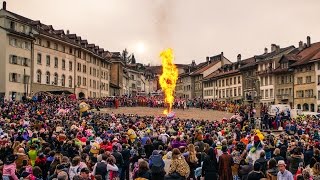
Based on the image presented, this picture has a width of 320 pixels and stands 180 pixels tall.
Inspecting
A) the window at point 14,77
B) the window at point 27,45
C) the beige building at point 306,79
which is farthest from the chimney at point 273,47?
the window at point 14,77

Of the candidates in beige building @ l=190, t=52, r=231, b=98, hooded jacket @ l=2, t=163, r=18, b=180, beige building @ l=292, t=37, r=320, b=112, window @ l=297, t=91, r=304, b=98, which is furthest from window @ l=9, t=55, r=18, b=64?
beige building @ l=190, t=52, r=231, b=98

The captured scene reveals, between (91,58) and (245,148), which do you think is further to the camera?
(91,58)

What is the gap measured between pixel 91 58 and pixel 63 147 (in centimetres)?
7440

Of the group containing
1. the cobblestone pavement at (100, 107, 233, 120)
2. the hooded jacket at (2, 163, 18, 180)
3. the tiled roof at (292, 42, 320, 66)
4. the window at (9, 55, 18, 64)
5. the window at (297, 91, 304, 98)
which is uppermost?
the tiled roof at (292, 42, 320, 66)

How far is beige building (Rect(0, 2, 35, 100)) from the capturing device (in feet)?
202

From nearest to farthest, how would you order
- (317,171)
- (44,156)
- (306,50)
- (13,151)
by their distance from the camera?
(317,171) < (44,156) < (13,151) < (306,50)

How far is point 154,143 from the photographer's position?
1767 centimetres

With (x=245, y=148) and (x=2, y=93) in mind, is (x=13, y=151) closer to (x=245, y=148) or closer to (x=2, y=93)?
(x=245, y=148)

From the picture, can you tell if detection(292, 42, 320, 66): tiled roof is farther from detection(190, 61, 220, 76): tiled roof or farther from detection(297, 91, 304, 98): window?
detection(190, 61, 220, 76): tiled roof

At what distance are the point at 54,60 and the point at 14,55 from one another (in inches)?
463

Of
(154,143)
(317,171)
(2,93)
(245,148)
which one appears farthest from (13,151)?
(2,93)

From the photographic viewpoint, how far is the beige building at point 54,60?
6525 centimetres

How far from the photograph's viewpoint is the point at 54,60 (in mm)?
74938

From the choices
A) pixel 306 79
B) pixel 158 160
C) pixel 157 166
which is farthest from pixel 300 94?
pixel 157 166
